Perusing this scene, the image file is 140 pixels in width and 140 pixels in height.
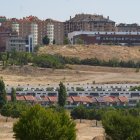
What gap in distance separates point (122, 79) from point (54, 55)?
16.8 m

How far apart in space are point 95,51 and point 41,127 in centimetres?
7277

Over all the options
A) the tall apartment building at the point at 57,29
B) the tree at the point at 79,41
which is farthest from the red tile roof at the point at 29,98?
the tall apartment building at the point at 57,29

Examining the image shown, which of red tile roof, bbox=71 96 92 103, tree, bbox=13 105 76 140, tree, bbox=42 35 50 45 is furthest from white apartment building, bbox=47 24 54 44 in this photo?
tree, bbox=13 105 76 140

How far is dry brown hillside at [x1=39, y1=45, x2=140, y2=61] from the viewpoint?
93.9 m

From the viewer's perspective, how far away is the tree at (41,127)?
23094 millimetres

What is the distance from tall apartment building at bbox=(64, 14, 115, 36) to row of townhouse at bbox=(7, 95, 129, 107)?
196 feet

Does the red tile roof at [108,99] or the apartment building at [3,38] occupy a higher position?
the apartment building at [3,38]

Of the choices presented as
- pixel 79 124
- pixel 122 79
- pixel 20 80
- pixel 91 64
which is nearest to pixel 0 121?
pixel 79 124

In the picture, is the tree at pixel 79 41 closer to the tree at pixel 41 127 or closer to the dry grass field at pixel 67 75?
the dry grass field at pixel 67 75

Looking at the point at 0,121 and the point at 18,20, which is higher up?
the point at 18,20

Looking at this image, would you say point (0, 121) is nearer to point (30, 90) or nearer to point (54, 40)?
point (30, 90)

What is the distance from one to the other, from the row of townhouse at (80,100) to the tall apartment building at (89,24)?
5969 centimetres

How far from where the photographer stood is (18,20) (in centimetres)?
10569

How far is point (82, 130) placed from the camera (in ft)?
123
